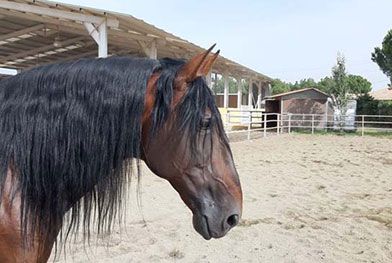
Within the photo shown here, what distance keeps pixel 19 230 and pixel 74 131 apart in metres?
0.33

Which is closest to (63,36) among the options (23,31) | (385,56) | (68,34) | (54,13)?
(68,34)

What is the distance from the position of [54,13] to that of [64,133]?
6026 mm

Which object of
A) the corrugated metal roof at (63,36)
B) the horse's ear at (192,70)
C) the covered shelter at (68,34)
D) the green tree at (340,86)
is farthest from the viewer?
the green tree at (340,86)

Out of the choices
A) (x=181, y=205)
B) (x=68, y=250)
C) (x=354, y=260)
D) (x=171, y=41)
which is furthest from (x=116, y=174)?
(x=171, y=41)

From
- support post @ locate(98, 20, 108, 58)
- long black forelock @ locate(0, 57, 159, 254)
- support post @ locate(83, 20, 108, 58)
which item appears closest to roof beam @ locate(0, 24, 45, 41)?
support post @ locate(83, 20, 108, 58)

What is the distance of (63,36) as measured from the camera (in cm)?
1068

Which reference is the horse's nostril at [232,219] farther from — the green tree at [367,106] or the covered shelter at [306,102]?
the green tree at [367,106]

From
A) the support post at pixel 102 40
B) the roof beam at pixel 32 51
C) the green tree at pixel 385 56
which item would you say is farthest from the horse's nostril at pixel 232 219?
the green tree at pixel 385 56

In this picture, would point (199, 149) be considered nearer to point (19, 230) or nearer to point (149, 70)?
point (149, 70)

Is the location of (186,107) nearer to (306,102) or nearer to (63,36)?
(63,36)

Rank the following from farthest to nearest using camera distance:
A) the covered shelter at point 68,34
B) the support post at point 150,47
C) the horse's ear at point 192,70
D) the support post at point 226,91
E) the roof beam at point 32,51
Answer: the support post at point 226,91 < the roof beam at point 32,51 < the support post at point 150,47 < the covered shelter at point 68,34 < the horse's ear at point 192,70

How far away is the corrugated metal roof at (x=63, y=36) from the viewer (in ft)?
22.3

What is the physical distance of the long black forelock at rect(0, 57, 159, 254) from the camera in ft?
3.95

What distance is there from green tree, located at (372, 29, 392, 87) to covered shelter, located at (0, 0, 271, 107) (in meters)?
12.9
